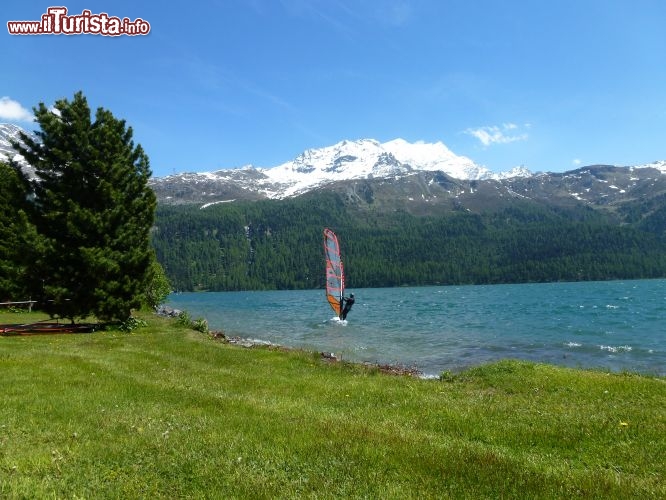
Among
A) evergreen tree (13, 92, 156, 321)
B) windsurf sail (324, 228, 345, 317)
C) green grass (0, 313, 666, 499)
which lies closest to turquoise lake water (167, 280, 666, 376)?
windsurf sail (324, 228, 345, 317)

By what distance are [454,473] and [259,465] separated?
3.65 m

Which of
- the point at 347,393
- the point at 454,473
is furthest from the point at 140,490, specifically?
the point at 347,393

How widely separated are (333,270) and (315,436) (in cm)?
4786

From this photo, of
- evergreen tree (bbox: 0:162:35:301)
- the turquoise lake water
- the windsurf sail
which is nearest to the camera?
evergreen tree (bbox: 0:162:35:301)

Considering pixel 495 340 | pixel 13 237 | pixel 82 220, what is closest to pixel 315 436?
pixel 82 220

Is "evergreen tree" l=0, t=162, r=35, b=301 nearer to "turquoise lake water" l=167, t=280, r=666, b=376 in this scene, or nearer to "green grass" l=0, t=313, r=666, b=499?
"green grass" l=0, t=313, r=666, b=499

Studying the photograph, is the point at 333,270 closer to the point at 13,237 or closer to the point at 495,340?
the point at 495,340

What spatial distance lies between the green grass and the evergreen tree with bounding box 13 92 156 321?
58.8ft

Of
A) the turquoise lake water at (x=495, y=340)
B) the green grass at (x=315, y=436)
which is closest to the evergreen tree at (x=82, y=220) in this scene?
the green grass at (x=315, y=436)

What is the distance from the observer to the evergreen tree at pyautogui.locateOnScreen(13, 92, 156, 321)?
3722cm

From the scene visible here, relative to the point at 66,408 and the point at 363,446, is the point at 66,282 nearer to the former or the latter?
the point at 66,408

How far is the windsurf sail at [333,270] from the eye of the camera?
54844mm

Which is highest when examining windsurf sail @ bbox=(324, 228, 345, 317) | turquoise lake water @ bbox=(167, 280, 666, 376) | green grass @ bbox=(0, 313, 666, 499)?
windsurf sail @ bbox=(324, 228, 345, 317)

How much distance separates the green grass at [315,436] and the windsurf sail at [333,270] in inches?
1321
